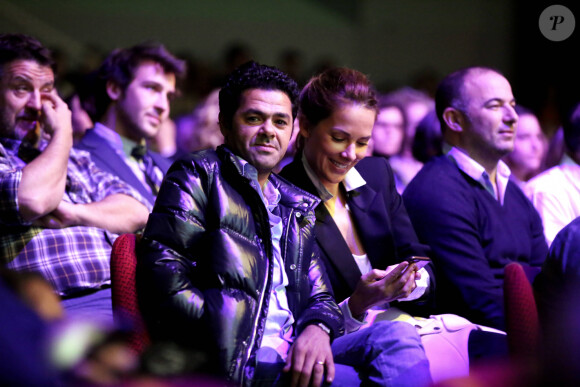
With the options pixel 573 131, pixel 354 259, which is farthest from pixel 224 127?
pixel 573 131

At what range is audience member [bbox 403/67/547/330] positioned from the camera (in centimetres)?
254

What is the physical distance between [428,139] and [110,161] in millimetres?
1600

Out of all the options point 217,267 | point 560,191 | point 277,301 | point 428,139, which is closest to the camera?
point 217,267

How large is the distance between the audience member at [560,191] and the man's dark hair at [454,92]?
0.56 metres

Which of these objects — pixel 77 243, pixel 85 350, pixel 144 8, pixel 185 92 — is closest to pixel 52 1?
pixel 144 8

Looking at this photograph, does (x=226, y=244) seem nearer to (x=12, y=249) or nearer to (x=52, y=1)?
(x=12, y=249)

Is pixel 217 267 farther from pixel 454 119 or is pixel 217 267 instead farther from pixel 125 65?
pixel 125 65

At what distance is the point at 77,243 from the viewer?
7.84 ft

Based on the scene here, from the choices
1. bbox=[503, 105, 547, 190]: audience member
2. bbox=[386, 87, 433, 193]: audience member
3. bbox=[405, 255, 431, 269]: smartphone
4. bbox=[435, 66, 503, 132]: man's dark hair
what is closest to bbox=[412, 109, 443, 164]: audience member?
bbox=[386, 87, 433, 193]: audience member

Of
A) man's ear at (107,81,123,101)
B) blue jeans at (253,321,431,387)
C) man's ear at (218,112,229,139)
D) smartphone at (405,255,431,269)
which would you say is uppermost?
man's ear at (218,112,229,139)

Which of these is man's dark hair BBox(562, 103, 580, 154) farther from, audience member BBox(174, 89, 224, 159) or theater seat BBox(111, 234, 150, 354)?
theater seat BBox(111, 234, 150, 354)

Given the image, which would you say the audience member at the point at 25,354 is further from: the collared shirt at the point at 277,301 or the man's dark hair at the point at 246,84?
the man's dark hair at the point at 246,84

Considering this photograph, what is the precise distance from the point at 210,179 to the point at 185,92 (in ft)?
14.1

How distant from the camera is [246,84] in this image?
2162 millimetres
